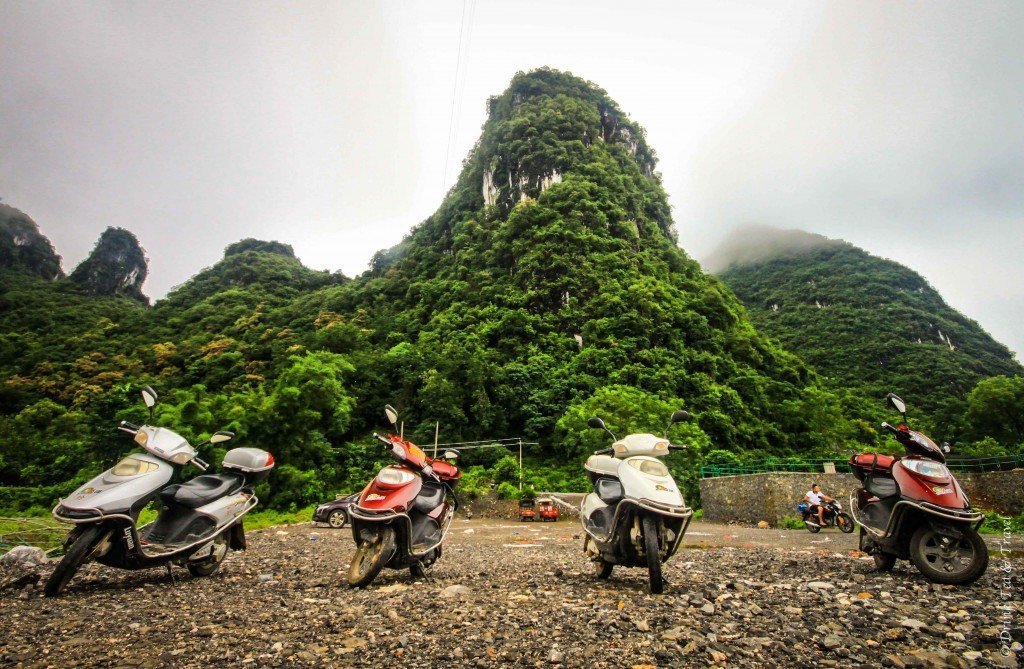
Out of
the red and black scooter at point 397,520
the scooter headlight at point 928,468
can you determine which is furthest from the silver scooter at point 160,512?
the scooter headlight at point 928,468

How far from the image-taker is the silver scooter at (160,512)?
12.1 feet

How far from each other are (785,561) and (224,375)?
4766cm

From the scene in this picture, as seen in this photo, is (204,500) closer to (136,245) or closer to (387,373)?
(387,373)

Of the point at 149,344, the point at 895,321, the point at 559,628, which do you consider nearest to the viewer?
the point at 559,628

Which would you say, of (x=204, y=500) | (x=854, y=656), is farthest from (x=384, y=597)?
(x=854, y=656)

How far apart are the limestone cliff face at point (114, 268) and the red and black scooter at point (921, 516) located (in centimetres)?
10230

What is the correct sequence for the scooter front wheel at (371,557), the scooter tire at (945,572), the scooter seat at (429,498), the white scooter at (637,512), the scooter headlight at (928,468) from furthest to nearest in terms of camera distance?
the scooter seat at (429,498), the scooter headlight at (928,468), the scooter front wheel at (371,557), the white scooter at (637,512), the scooter tire at (945,572)

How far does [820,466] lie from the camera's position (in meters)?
15.7

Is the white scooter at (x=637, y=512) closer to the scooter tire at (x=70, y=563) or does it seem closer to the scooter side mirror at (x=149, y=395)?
the scooter tire at (x=70, y=563)

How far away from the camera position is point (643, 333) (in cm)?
3931

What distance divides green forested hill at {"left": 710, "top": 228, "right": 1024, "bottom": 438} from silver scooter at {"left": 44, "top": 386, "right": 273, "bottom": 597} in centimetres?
4264

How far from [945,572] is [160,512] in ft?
22.8

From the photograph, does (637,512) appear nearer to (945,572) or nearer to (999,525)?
(945,572)

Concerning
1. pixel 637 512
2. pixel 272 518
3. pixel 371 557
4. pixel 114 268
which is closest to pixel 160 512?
pixel 371 557
